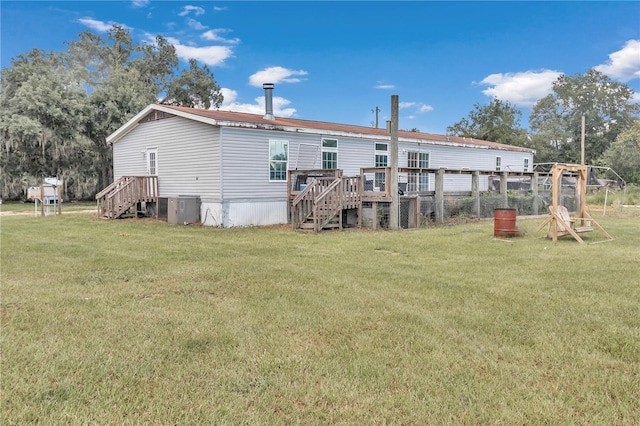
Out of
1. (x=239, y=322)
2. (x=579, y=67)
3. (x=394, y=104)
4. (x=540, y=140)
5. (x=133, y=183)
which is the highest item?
(x=579, y=67)

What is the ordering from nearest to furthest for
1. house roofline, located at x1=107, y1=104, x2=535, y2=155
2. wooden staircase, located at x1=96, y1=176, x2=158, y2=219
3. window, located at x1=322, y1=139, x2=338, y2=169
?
house roofline, located at x1=107, y1=104, x2=535, y2=155, wooden staircase, located at x1=96, y1=176, x2=158, y2=219, window, located at x1=322, y1=139, x2=338, y2=169

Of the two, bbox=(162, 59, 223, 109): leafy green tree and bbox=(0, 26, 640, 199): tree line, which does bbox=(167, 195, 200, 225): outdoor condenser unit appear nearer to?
bbox=(0, 26, 640, 199): tree line

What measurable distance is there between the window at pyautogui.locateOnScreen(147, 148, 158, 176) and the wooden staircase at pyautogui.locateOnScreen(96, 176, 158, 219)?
56 centimetres

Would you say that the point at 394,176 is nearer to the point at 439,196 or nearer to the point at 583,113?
the point at 439,196

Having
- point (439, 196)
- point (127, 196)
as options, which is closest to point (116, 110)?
point (127, 196)

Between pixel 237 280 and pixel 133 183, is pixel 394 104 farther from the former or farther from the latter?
pixel 133 183

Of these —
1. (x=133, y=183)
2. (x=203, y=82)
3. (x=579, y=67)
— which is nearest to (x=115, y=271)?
(x=133, y=183)

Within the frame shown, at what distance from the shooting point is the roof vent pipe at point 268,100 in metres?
14.4

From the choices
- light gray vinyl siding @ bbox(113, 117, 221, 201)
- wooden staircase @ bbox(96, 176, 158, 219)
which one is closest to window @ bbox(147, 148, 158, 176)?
light gray vinyl siding @ bbox(113, 117, 221, 201)

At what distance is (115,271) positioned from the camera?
18.9 feet

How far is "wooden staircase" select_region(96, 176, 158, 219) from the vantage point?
45.3 feet

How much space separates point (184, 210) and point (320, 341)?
10.1 metres

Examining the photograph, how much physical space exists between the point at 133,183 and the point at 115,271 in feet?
29.7

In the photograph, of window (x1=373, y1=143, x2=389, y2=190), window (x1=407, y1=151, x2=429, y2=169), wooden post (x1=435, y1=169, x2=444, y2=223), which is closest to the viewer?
wooden post (x1=435, y1=169, x2=444, y2=223)
